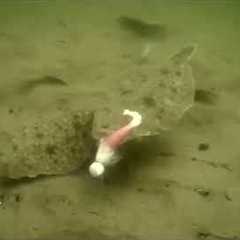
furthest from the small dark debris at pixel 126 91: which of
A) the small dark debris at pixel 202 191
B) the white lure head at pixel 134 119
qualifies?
the small dark debris at pixel 202 191

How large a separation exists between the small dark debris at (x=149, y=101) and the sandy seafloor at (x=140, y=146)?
253 mm

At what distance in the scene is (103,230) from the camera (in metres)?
2.77

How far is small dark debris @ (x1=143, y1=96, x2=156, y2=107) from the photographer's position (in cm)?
324

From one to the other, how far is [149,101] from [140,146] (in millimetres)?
318

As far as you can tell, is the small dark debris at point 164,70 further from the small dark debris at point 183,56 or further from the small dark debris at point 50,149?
the small dark debris at point 50,149

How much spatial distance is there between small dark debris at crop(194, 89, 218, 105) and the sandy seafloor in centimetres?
3

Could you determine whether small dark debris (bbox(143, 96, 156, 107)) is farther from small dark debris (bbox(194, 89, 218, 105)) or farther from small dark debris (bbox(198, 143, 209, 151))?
small dark debris (bbox(194, 89, 218, 105))

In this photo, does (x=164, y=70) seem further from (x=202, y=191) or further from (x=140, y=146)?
(x=202, y=191)

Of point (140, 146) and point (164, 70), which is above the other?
point (164, 70)

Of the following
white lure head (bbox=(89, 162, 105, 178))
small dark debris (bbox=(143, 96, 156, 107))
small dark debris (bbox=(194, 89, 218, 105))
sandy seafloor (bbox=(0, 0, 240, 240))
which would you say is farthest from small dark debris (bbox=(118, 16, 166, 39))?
white lure head (bbox=(89, 162, 105, 178))

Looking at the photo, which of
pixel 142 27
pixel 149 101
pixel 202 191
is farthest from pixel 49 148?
pixel 142 27

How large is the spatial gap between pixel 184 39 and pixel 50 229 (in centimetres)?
248

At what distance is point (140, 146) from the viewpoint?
327 centimetres

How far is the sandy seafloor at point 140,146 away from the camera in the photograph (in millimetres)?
2824
